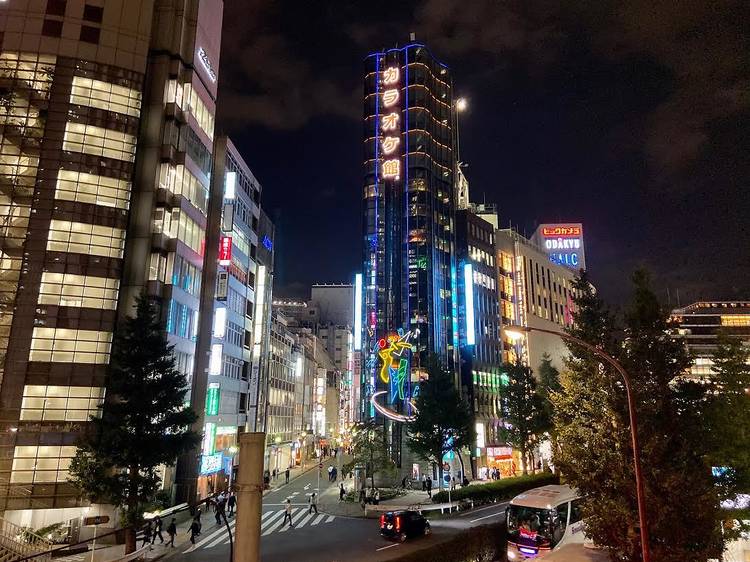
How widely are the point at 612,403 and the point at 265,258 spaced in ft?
171

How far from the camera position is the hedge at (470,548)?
64.4ft

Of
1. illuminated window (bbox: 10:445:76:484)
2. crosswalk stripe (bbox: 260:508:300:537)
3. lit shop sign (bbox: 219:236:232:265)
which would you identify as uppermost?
lit shop sign (bbox: 219:236:232:265)

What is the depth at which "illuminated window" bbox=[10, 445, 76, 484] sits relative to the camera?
33312 mm

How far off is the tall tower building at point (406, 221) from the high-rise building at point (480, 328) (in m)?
2.19

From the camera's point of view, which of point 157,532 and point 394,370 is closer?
point 157,532

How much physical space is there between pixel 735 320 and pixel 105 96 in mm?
140249

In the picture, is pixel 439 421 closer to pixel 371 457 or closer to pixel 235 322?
pixel 371 457

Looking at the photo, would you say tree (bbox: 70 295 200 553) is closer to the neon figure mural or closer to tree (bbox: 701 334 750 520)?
tree (bbox: 701 334 750 520)

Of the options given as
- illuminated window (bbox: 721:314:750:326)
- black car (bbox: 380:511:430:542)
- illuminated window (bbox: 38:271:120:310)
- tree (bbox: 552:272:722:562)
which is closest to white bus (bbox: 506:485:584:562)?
tree (bbox: 552:272:722:562)

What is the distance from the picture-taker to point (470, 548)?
21.8 m

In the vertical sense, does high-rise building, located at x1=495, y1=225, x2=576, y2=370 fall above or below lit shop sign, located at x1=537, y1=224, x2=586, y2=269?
below

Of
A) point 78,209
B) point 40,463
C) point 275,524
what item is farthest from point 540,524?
point 78,209

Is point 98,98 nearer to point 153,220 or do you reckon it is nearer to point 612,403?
point 153,220

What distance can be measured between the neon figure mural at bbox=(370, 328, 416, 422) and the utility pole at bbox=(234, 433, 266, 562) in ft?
196
